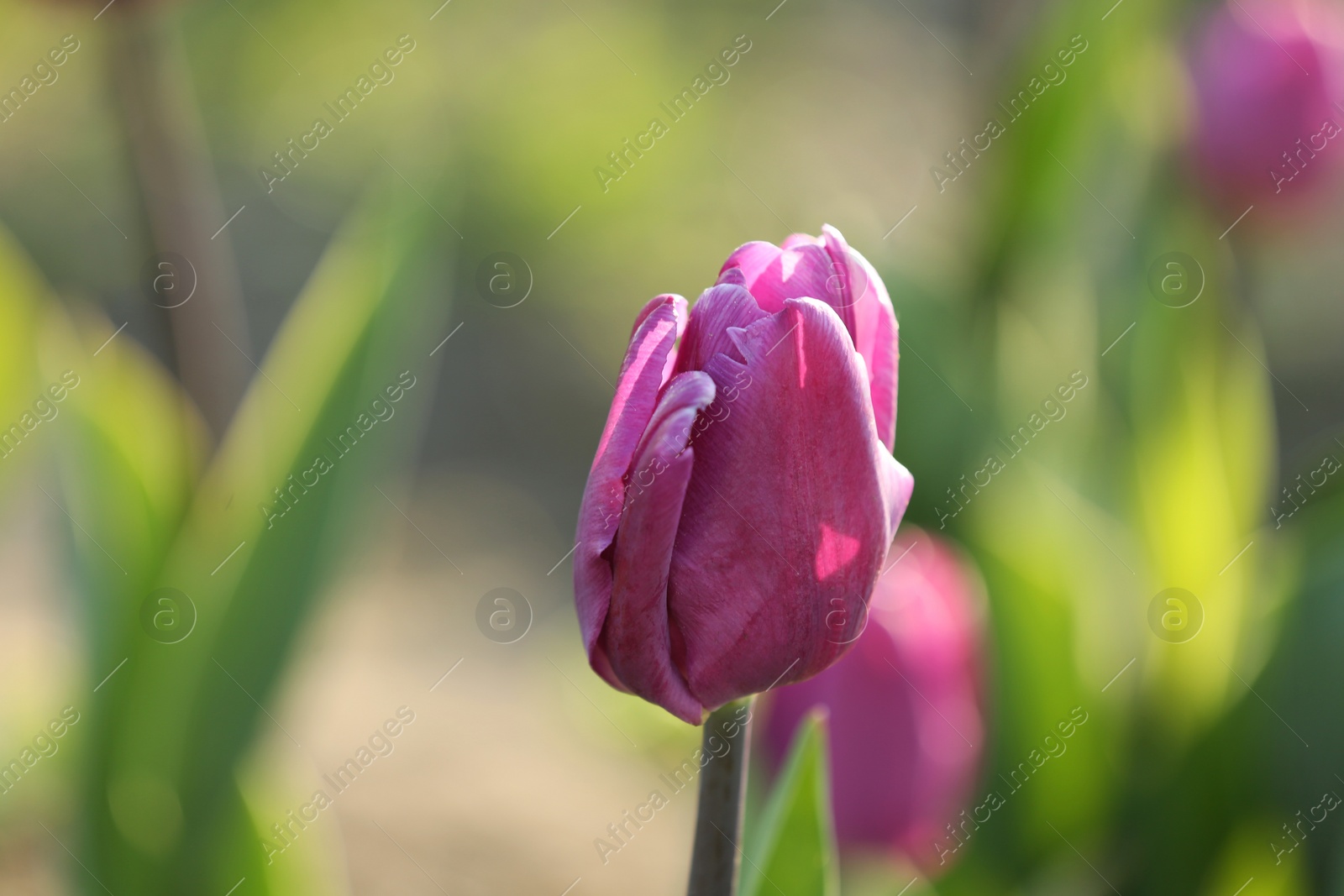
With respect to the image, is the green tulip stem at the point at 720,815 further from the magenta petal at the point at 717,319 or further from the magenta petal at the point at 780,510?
the magenta petal at the point at 717,319

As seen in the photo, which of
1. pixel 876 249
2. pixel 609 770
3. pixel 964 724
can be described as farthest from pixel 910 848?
pixel 609 770

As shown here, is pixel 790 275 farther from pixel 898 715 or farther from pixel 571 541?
pixel 571 541

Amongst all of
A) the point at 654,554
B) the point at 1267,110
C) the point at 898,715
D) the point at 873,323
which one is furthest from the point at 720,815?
the point at 1267,110

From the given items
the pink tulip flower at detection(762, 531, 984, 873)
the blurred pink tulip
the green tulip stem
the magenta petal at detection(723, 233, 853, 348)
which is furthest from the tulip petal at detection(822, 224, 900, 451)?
the blurred pink tulip

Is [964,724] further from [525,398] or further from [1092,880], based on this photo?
[525,398]

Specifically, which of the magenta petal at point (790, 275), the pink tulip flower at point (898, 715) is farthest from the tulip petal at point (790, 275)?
the pink tulip flower at point (898, 715)

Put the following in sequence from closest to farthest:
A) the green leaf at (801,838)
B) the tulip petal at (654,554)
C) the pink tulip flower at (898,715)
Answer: the tulip petal at (654,554) → the green leaf at (801,838) → the pink tulip flower at (898,715)
